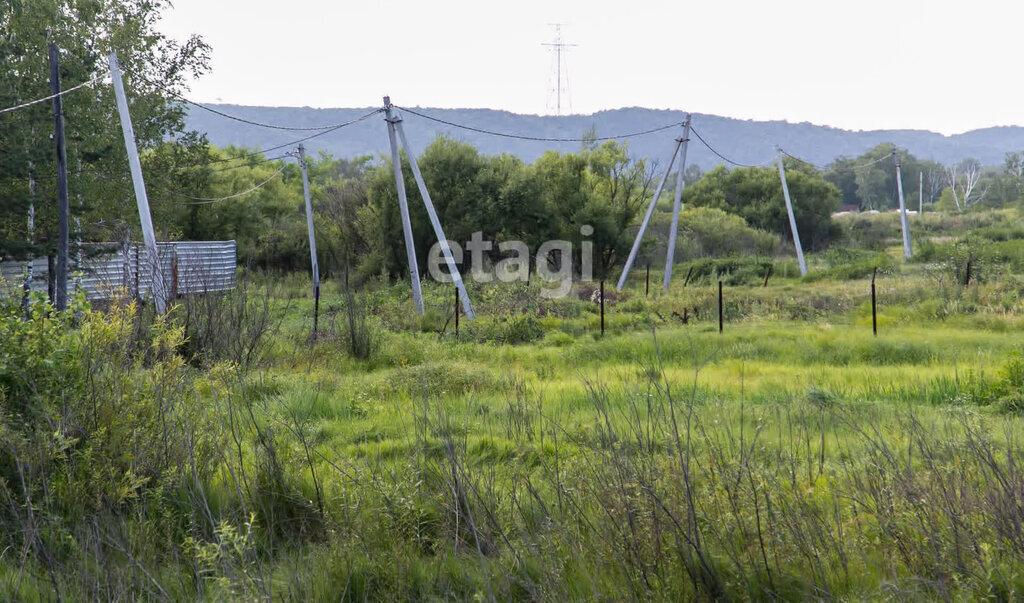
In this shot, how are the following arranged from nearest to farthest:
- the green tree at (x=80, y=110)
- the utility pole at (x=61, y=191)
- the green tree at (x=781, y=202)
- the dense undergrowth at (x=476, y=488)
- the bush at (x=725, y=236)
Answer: the dense undergrowth at (x=476, y=488)
the utility pole at (x=61, y=191)
the green tree at (x=80, y=110)
the bush at (x=725, y=236)
the green tree at (x=781, y=202)

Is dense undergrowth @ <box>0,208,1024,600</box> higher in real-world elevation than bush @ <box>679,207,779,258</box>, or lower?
lower

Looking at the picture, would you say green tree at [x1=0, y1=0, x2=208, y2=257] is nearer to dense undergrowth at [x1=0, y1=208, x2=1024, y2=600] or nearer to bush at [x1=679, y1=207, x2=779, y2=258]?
dense undergrowth at [x1=0, y1=208, x2=1024, y2=600]

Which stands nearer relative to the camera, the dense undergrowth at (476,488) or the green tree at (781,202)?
the dense undergrowth at (476,488)

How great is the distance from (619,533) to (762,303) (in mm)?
15138

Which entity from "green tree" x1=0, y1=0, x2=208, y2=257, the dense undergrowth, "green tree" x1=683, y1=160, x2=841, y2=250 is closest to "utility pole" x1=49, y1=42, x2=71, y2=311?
"green tree" x1=0, y1=0, x2=208, y2=257

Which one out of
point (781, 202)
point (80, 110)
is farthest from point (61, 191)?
point (781, 202)

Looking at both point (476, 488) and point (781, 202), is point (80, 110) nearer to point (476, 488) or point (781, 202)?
point (476, 488)

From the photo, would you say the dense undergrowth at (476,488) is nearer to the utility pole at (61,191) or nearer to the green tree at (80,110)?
the utility pole at (61,191)

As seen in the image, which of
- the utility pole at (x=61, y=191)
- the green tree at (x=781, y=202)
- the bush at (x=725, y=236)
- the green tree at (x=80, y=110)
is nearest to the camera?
the utility pole at (x=61, y=191)

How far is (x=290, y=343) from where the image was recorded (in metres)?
11.3

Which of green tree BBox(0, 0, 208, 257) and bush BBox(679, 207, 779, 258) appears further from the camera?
bush BBox(679, 207, 779, 258)

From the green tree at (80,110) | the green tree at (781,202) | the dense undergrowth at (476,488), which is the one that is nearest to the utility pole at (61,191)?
the green tree at (80,110)

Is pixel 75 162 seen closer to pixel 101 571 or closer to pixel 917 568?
pixel 101 571

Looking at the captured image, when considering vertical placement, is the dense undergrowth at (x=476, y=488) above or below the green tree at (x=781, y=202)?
below
